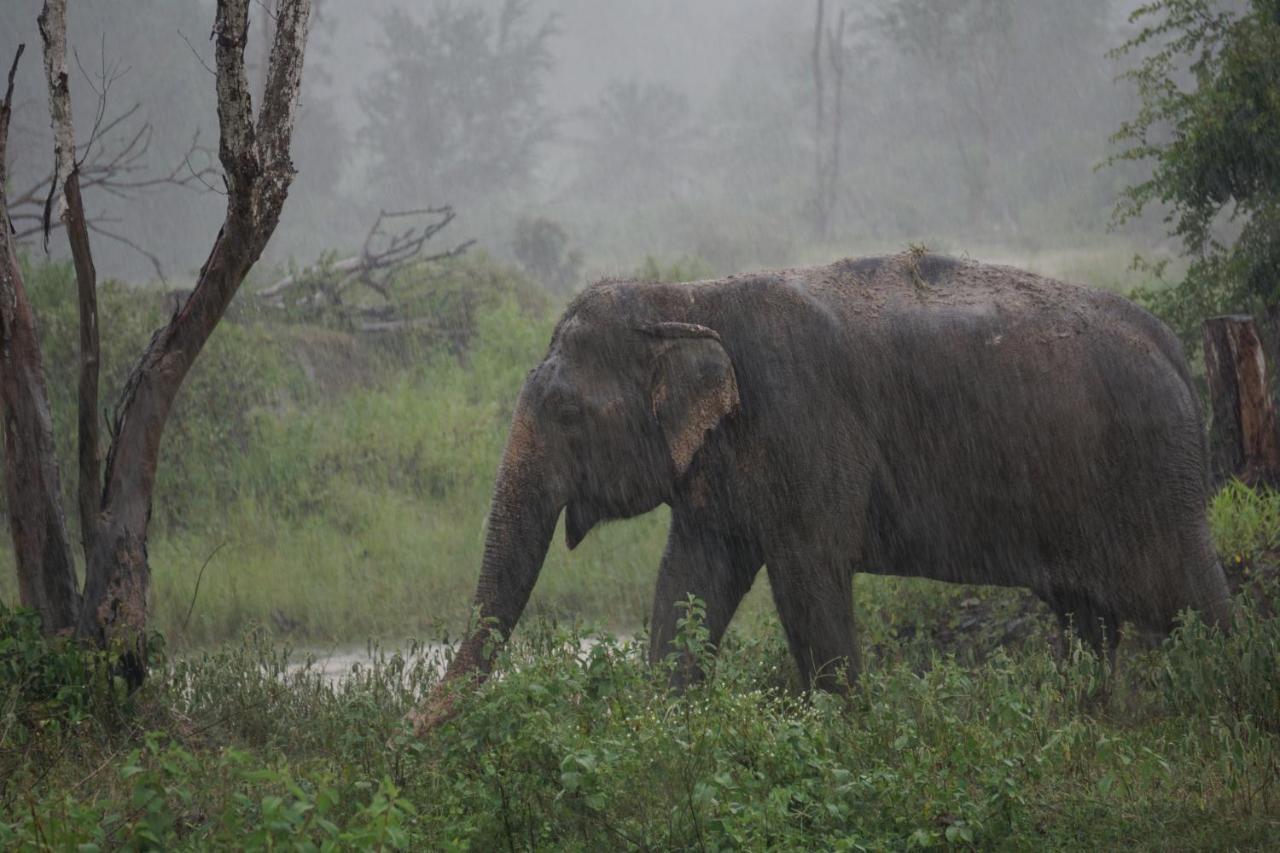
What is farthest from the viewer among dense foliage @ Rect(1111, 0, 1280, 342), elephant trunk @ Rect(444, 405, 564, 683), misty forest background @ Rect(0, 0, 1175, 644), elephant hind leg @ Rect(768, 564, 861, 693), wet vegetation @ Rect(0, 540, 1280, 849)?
misty forest background @ Rect(0, 0, 1175, 644)

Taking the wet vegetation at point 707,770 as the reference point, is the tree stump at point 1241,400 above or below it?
above

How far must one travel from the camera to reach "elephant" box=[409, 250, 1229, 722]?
6141 millimetres

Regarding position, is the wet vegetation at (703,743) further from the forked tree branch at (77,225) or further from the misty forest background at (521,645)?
the forked tree branch at (77,225)

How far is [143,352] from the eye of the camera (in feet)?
21.1

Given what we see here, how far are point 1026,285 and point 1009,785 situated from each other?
2987mm

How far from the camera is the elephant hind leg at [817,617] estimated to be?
5.99 m

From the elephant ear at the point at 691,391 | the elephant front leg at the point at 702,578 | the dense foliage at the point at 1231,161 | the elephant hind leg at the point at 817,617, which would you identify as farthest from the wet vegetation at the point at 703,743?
the dense foliage at the point at 1231,161

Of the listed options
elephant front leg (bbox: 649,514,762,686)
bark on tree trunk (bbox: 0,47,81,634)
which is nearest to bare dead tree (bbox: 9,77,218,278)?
bark on tree trunk (bbox: 0,47,81,634)

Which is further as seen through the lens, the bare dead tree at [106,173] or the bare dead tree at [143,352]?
the bare dead tree at [106,173]

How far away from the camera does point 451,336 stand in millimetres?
19594

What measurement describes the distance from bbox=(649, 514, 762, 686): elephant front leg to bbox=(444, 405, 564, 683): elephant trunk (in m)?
0.69

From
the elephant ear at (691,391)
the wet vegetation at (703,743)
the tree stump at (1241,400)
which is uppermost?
the elephant ear at (691,391)

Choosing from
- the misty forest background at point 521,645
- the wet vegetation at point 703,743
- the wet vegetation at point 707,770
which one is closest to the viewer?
the wet vegetation at point 707,770

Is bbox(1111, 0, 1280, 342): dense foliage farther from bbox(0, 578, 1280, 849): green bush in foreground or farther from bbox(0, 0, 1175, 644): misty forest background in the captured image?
bbox(0, 578, 1280, 849): green bush in foreground
